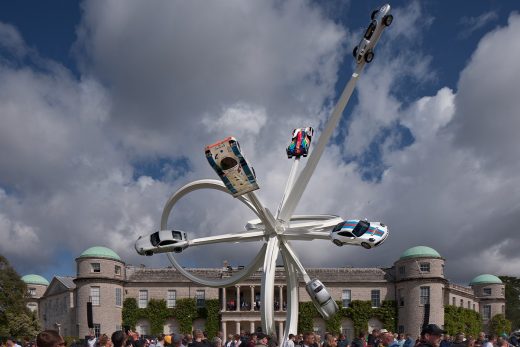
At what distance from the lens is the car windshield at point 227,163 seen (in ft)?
75.4

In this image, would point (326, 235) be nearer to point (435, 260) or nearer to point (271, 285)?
point (271, 285)

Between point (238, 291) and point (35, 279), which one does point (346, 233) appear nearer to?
point (238, 291)

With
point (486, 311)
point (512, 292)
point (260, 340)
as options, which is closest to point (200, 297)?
point (486, 311)

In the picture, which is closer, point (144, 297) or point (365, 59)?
point (365, 59)

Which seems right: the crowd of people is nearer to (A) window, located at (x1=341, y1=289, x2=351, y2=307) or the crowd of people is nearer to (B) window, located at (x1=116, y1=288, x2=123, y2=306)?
(B) window, located at (x1=116, y1=288, x2=123, y2=306)

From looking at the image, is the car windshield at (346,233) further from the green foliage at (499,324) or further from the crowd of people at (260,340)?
the green foliage at (499,324)

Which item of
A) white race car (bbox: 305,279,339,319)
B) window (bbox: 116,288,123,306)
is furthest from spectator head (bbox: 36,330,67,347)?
window (bbox: 116,288,123,306)

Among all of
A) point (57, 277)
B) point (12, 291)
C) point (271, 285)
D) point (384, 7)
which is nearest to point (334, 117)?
point (384, 7)

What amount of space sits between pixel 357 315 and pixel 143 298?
2185cm

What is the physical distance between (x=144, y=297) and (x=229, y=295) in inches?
345

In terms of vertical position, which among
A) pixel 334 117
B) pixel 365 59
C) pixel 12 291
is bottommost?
pixel 12 291

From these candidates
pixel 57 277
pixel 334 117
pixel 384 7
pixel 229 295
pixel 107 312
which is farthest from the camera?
pixel 57 277

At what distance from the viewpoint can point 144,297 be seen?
65750mm

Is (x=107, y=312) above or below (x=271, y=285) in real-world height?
below
